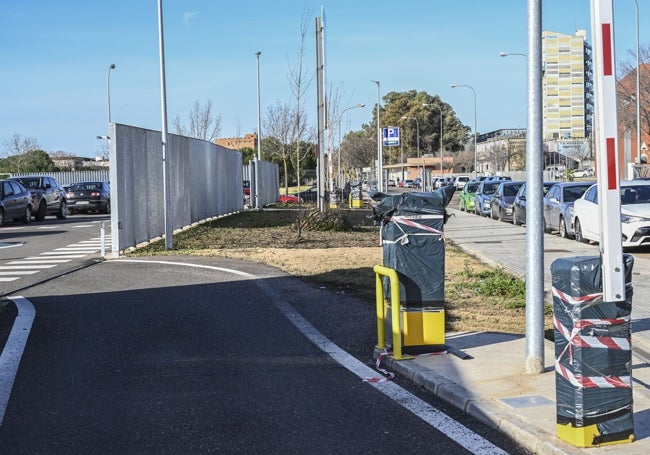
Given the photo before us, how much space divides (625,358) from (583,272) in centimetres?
59

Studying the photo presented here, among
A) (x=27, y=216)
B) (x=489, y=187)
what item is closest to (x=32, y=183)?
(x=27, y=216)

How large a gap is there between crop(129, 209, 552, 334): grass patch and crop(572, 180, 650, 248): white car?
3207 millimetres

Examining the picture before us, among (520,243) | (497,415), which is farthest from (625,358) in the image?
(520,243)

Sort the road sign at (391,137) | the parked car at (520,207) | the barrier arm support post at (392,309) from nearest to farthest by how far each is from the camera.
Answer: the barrier arm support post at (392,309) < the parked car at (520,207) < the road sign at (391,137)

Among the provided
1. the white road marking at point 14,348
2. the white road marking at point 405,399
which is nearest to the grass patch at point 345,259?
the white road marking at point 405,399

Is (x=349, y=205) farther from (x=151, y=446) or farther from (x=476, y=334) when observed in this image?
(x=151, y=446)

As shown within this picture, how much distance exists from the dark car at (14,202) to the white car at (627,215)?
1852 cm

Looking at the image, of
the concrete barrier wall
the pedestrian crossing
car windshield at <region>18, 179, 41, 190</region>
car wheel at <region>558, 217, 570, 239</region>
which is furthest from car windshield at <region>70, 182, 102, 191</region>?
car wheel at <region>558, 217, 570, 239</region>

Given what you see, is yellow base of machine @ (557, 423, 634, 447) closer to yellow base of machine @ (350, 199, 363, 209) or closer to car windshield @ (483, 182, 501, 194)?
car windshield @ (483, 182, 501, 194)

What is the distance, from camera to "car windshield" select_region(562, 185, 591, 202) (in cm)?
2252

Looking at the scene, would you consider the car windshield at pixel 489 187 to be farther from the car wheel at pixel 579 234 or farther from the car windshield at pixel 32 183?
the car windshield at pixel 32 183

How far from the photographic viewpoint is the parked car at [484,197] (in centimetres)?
3525

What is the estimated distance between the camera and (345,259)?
1631 centimetres

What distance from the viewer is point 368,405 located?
6.20 meters
